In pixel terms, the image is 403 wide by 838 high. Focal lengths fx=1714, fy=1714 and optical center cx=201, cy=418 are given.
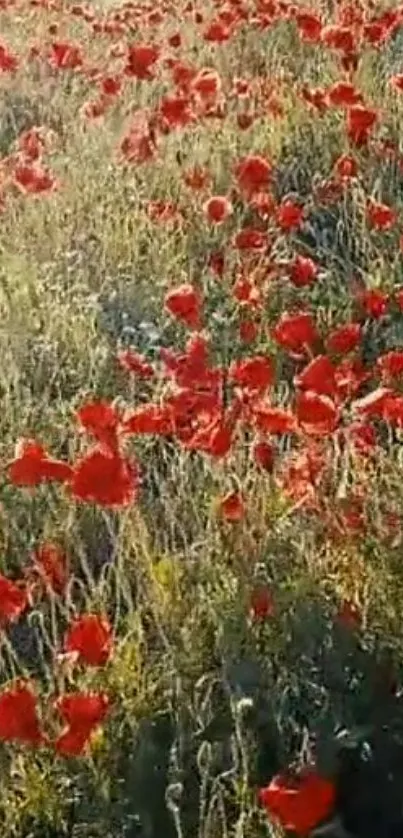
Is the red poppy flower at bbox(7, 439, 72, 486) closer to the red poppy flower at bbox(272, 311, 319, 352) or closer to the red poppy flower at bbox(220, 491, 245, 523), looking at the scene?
the red poppy flower at bbox(220, 491, 245, 523)

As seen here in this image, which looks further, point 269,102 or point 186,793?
point 269,102

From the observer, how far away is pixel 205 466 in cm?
304

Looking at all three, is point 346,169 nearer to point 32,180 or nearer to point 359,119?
point 359,119

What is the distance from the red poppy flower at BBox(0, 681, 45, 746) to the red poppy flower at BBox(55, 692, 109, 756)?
45mm

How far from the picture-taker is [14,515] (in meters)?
3.26

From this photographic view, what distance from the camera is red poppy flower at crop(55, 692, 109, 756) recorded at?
7.27ft

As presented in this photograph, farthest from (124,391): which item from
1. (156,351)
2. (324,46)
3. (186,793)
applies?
(324,46)

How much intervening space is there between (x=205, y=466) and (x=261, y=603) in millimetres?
498

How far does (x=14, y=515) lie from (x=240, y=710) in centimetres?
107

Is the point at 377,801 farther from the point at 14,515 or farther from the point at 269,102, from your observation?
the point at 269,102

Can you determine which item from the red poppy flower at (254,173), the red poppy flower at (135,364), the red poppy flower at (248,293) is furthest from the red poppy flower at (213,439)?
the red poppy flower at (254,173)

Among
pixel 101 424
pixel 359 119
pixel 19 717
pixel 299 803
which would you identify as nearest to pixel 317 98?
pixel 359 119

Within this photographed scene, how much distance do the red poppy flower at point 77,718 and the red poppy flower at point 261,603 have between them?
417mm

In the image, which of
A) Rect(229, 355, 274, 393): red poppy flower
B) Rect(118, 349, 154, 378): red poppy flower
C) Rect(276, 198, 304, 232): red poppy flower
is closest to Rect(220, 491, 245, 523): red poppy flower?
Rect(229, 355, 274, 393): red poppy flower
